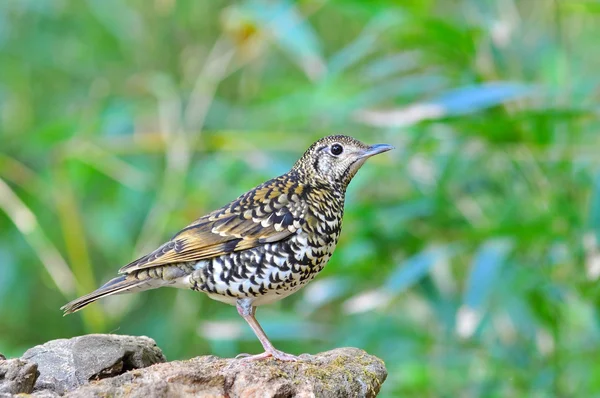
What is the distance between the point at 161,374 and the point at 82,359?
474mm

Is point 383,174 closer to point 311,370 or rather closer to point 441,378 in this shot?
point 441,378

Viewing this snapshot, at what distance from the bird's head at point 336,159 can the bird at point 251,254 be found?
61 mm

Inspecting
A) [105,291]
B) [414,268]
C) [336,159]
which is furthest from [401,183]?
[105,291]

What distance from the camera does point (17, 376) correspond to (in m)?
2.72

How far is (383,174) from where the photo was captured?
5.56 meters

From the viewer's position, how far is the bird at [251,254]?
3645 mm

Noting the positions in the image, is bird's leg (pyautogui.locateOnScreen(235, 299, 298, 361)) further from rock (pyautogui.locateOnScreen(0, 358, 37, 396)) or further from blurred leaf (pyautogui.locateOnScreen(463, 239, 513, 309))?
blurred leaf (pyautogui.locateOnScreen(463, 239, 513, 309))

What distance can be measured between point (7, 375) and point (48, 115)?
5532mm

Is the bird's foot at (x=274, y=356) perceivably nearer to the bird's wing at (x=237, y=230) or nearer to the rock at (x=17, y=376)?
the bird's wing at (x=237, y=230)

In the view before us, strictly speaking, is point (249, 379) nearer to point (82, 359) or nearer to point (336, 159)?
point (82, 359)

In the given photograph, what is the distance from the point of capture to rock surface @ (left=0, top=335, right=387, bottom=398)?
2.70 meters

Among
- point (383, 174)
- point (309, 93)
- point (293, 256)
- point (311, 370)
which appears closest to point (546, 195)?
point (383, 174)

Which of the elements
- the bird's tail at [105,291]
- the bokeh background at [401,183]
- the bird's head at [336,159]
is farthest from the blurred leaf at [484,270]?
the bird's tail at [105,291]

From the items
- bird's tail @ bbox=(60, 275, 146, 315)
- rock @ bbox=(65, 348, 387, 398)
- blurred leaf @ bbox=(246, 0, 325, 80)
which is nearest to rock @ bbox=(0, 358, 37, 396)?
rock @ bbox=(65, 348, 387, 398)
